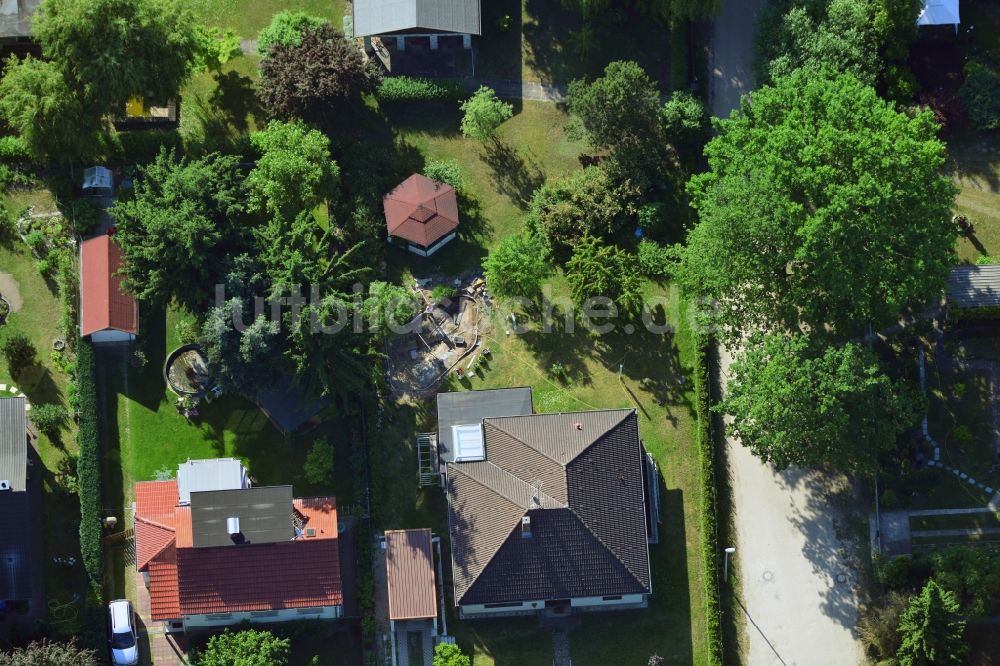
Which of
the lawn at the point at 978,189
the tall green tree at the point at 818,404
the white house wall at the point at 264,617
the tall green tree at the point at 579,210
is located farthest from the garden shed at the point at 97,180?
the lawn at the point at 978,189

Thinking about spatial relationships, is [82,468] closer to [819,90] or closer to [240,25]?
[240,25]

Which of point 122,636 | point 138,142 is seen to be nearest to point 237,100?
point 138,142

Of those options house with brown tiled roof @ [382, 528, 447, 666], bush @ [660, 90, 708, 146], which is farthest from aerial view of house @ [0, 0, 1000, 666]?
bush @ [660, 90, 708, 146]

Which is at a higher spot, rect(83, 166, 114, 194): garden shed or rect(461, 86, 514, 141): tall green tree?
rect(461, 86, 514, 141): tall green tree

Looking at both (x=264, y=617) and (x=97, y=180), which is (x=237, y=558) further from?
(x=97, y=180)

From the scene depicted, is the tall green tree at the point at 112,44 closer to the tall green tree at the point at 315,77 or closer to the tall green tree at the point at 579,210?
the tall green tree at the point at 315,77

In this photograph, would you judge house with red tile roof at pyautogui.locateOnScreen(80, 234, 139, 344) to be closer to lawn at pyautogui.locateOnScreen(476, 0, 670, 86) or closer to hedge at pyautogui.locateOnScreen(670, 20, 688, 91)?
lawn at pyautogui.locateOnScreen(476, 0, 670, 86)
